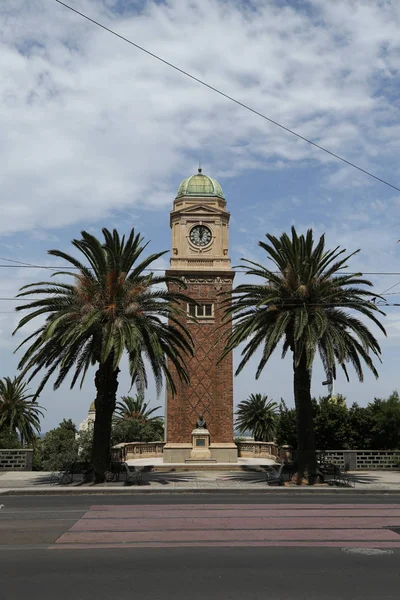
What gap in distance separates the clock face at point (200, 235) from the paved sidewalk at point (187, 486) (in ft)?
63.3

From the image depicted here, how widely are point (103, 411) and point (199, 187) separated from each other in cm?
2419

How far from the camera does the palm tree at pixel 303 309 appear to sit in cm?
2375

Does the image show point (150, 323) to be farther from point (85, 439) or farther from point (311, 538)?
point (85, 439)

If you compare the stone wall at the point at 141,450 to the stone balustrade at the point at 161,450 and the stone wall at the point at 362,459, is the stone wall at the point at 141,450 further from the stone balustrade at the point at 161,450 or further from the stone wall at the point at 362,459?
the stone wall at the point at 362,459

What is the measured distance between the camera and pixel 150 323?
2395 centimetres

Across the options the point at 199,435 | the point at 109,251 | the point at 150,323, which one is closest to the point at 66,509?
the point at 150,323

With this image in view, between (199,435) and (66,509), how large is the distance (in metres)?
21.8

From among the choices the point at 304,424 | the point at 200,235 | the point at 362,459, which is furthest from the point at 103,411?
the point at 200,235

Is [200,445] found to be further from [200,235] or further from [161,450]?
[200,235]

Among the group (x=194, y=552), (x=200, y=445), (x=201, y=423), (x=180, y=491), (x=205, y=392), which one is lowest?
(x=180, y=491)

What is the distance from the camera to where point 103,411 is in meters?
24.0

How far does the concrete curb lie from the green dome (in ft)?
86.5

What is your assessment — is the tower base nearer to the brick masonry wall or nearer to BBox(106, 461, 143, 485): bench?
the brick masonry wall

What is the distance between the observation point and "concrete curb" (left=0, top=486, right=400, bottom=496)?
21.1m
